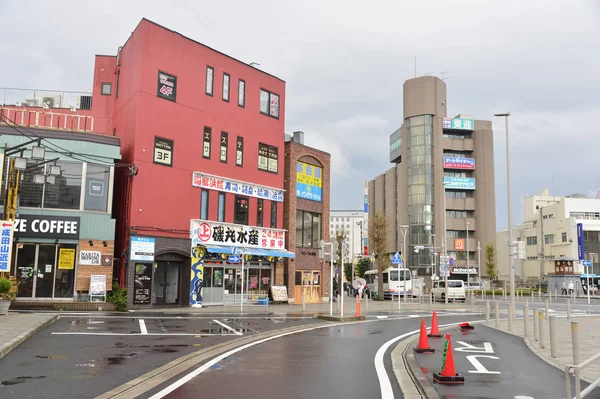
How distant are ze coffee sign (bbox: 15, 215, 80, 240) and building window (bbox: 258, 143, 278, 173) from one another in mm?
13070

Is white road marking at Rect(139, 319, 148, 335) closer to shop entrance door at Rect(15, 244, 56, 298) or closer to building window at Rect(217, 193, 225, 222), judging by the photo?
shop entrance door at Rect(15, 244, 56, 298)

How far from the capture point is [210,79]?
33.0 metres

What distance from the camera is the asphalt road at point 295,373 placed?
7887 millimetres

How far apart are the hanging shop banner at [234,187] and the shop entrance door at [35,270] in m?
8.64

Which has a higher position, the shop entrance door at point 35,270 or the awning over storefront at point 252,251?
the awning over storefront at point 252,251

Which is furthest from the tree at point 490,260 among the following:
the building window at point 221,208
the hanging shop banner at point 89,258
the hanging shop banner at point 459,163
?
the hanging shop banner at point 89,258

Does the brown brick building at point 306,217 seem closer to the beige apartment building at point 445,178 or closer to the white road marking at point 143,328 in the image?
the white road marking at point 143,328

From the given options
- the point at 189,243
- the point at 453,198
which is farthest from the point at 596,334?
the point at 453,198

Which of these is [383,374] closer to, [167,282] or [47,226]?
[47,226]

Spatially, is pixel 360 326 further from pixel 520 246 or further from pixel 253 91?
pixel 253 91

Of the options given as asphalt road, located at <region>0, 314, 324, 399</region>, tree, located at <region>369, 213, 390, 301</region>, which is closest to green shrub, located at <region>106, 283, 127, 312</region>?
asphalt road, located at <region>0, 314, 324, 399</region>

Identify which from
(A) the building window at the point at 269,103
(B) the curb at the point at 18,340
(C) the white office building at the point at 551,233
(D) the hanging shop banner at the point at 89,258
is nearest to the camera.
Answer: (B) the curb at the point at 18,340

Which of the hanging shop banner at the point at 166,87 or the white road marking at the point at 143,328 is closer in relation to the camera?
the white road marking at the point at 143,328

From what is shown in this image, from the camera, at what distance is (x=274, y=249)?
3509 cm
